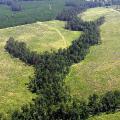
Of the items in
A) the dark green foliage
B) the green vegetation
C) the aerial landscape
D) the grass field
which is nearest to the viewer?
the dark green foliage

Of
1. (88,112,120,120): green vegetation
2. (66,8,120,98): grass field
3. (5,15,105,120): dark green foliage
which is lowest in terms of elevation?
(66,8,120,98): grass field

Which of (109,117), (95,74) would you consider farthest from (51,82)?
(109,117)

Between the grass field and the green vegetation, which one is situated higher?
the green vegetation

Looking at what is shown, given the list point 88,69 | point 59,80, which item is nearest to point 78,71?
point 88,69

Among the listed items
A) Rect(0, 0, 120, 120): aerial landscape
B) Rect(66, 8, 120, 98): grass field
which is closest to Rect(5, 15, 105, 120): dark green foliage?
Rect(0, 0, 120, 120): aerial landscape

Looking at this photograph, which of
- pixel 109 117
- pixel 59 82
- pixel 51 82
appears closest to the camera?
pixel 109 117

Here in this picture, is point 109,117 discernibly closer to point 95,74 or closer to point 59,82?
point 59,82

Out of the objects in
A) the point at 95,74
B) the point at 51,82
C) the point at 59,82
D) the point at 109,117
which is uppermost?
the point at 51,82

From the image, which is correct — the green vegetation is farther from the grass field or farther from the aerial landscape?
the grass field

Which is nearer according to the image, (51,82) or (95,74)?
(51,82)

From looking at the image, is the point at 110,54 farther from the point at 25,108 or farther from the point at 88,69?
the point at 25,108

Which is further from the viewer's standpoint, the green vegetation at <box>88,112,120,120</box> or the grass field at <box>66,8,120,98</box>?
the grass field at <box>66,8,120,98</box>
